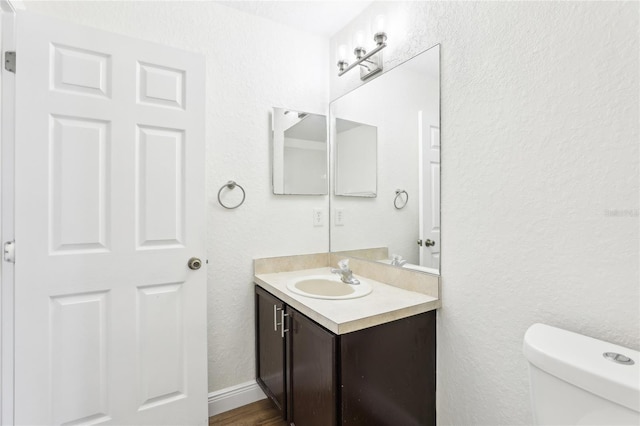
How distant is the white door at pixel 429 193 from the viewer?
137 centimetres

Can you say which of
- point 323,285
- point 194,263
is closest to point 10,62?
point 194,263

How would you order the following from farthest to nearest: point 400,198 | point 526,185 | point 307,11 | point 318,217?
point 318,217
point 307,11
point 400,198
point 526,185

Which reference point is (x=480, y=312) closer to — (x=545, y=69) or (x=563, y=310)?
(x=563, y=310)

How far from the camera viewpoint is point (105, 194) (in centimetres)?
130

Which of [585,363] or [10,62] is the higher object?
[10,62]

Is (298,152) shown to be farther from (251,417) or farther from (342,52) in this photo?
(251,417)

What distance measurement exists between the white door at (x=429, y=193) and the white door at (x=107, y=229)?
107 cm

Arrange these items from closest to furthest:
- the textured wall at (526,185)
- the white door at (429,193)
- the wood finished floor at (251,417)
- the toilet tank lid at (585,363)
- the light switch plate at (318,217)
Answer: the toilet tank lid at (585,363), the textured wall at (526,185), the white door at (429,193), the wood finished floor at (251,417), the light switch plate at (318,217)

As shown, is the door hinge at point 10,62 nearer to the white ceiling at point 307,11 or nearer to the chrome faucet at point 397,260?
the white ceiling at point 307,11

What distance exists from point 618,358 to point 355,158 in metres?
1.45

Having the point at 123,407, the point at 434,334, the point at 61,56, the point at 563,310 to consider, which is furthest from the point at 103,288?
the point at 563,310

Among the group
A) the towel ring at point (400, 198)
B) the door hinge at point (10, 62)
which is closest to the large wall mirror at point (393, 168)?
the towel ring at point (400, 198)

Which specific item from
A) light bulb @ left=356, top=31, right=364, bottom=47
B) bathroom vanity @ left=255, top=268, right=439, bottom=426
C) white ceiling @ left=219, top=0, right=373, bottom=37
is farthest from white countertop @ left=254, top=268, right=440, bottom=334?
white ceiling @ left=219, top=0, right=373, bottom=37

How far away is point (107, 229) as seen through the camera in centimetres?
131
